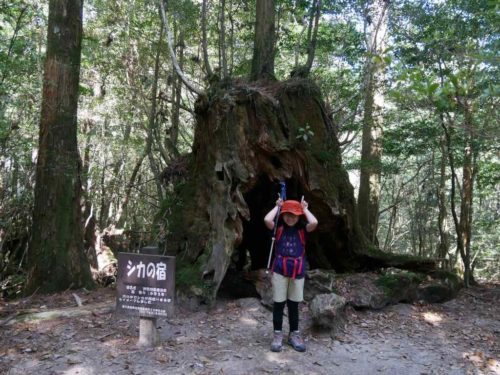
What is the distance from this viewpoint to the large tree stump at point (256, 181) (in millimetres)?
6926

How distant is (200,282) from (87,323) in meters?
1.67

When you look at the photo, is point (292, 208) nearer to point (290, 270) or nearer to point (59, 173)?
point (290, 270)

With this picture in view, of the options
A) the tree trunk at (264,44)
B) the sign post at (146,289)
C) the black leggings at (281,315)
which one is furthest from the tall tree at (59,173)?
the black leggings at (281,315)

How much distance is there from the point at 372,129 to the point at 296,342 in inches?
319

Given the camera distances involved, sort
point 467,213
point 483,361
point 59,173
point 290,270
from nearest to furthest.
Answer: point 290,270 < point 483,361 < point 59,173 < point 467,213

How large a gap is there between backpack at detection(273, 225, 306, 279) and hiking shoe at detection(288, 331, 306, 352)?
0.77 meters

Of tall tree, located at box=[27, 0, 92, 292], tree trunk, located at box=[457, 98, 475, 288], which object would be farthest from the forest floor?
tree trunk, located at box=[457, 98, 475, 288]

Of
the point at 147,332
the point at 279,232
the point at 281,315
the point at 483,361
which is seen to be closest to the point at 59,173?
the point at 147,332

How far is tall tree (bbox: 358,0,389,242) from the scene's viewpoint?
11.1 metres

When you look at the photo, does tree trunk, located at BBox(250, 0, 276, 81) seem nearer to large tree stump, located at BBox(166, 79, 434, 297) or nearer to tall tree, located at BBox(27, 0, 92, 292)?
large tree stump, located at BBox(166, 79, 434, 297)

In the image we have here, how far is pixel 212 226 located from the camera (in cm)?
699

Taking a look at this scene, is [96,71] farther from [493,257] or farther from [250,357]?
[493,257]

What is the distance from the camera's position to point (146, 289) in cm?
499

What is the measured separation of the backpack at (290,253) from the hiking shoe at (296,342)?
0.77 metres
